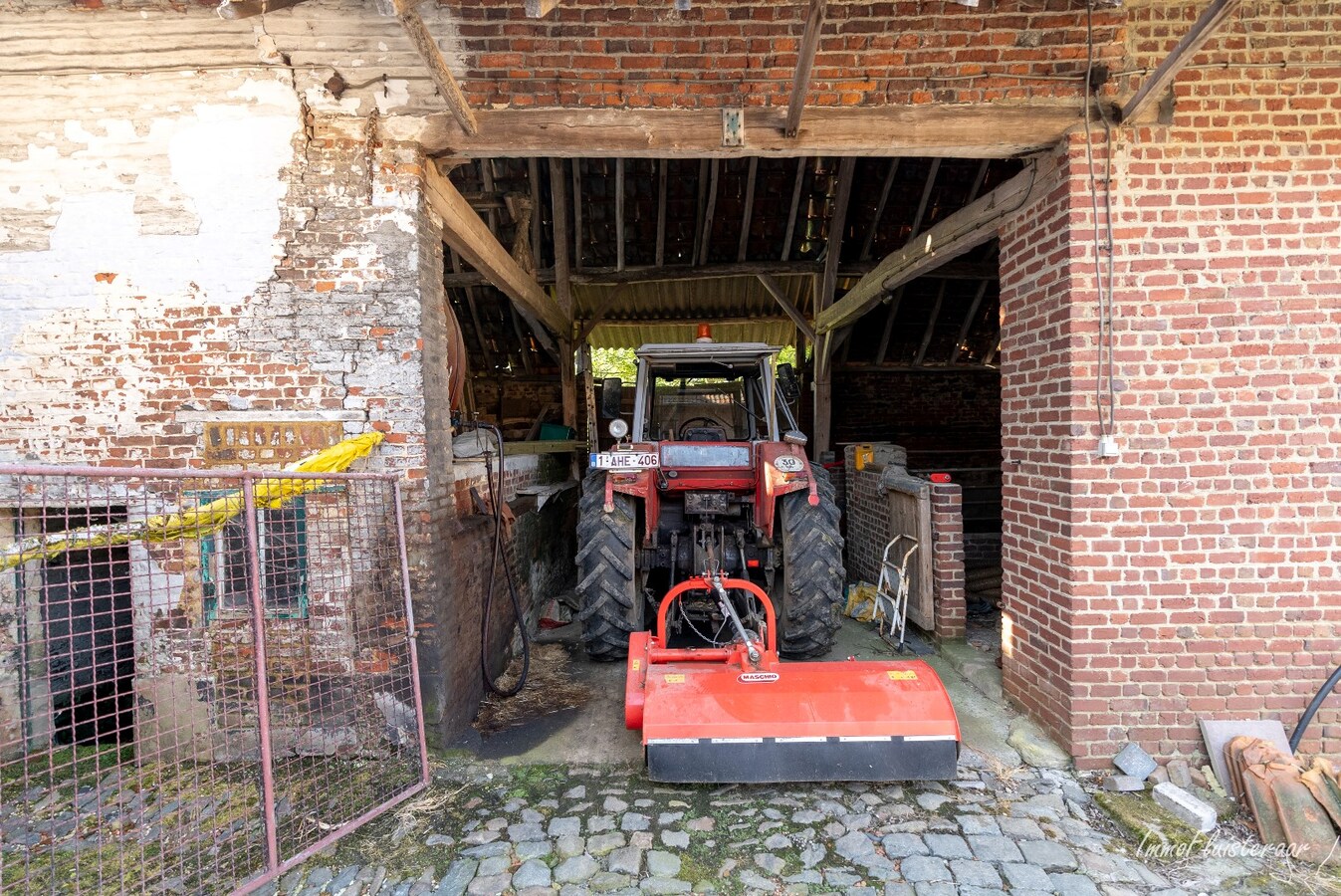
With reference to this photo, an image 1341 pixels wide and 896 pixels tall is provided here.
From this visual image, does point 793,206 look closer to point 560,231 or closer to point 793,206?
point 793,206

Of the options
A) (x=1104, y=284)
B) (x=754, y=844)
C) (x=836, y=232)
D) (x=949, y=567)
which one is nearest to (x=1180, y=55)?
(x=1104, y=284)

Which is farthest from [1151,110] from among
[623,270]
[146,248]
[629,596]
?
[623,270]

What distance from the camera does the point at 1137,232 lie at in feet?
11.4

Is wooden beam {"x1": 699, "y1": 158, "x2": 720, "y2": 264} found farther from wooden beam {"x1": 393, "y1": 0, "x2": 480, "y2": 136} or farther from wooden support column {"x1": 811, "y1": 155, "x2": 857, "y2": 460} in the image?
wooden beam {"x1": 393, "y1": 0, "x2": 480, "y2": 136}

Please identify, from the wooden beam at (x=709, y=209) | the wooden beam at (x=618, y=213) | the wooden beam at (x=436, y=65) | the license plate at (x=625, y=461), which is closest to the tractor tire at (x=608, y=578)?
the license plate at (x=625, y=461)

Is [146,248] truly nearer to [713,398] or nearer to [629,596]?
[629,596]

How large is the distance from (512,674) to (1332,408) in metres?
5.02

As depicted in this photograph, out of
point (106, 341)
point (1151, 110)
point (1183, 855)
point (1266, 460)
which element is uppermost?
point (1151, 110)

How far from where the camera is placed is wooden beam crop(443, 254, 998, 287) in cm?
896

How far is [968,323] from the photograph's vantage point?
35.1ft

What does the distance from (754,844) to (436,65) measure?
3.75 meters

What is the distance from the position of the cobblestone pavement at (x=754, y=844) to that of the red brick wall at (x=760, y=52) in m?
3.56

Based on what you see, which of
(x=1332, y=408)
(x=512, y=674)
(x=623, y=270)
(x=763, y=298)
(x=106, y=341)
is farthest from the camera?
(x=763, y=298)

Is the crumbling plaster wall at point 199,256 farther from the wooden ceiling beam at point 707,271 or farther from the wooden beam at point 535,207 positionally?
the wooden ceiling beam at point 707,271
